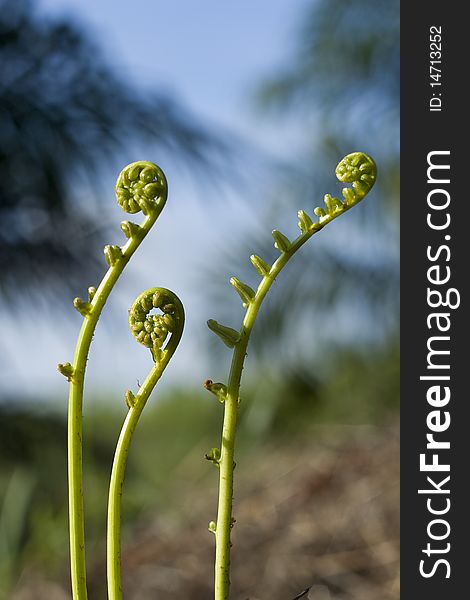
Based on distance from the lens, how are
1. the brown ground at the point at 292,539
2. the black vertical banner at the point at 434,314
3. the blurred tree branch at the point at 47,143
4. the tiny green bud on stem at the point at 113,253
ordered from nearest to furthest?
1. the tiny green bud on stem at the point at 113,253
2. the black vertical banner at the point at 434,314
3. the brown ground at the point at 292,539
4. the blurred tree branch at the point at 47,143

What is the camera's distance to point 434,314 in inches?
18.9

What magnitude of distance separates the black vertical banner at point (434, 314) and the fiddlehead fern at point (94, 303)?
277 mm

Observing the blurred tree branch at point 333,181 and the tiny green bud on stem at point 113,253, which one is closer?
the tiny green bud on stem at point 113,253

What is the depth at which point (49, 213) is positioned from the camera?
0.98 metres

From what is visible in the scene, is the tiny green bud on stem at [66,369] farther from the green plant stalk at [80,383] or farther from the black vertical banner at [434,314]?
the black vertical banner at [434,314]

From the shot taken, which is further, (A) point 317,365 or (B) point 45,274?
(A) point 317,365

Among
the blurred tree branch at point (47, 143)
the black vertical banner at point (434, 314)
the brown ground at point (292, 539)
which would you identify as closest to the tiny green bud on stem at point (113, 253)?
the black vertical banner at point (434, 314)

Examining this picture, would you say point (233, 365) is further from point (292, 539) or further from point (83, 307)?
point (292, 539)

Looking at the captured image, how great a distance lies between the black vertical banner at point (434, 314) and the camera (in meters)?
0.46

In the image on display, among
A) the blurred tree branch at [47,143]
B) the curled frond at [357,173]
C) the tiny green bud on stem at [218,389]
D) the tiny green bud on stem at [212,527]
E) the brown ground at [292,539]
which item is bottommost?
the tiny green bud on stem at [212,527]

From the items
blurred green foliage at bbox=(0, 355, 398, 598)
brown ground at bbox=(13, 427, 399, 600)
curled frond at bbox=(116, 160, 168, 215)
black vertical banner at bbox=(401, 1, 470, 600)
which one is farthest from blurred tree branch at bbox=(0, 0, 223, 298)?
curled frond at bbox=(116, 160, 168, 215)

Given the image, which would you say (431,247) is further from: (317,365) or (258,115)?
(258,115)

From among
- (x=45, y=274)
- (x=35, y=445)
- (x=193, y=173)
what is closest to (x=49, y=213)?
(x=45, y=274)

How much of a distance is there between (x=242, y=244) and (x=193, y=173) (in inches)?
4.8
